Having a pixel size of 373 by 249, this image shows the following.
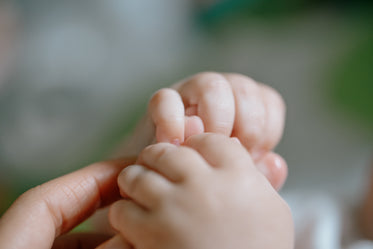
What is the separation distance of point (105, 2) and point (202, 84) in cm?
77

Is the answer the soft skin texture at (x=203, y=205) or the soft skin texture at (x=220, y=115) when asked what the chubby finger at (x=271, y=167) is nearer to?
the soft skin texture at (x=220, y=115)

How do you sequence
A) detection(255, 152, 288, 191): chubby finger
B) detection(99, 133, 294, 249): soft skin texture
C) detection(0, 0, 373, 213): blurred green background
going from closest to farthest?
detection(99, 133, 294, 249): soft skin texture < detection(255, 152, 288, 191): chubby finger < detection(0, 0, 373, 213): blurred green background

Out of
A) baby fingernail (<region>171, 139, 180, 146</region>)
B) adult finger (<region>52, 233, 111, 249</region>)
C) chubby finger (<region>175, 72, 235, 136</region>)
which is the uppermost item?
chubby finger (<region>175, 72, 235, 136</region>)

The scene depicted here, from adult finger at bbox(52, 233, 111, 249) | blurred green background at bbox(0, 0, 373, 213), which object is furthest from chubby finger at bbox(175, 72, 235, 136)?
blurred green background at bbox(0, 0, 373, 213)

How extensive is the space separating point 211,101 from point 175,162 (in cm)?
14

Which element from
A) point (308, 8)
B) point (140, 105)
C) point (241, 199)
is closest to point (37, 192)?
point (241, 199)

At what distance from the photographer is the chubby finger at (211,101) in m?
0.43

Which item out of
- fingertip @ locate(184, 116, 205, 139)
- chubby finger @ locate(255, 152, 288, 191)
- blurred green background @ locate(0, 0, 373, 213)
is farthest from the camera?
blurred green background @ locate(0, 0, 373, 213)

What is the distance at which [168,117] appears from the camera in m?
0.39

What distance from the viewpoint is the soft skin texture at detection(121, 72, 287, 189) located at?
1.31ft

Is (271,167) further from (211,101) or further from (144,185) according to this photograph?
(144,185)

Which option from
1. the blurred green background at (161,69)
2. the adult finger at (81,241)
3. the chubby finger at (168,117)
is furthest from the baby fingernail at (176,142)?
the blurred green background at (161,69)

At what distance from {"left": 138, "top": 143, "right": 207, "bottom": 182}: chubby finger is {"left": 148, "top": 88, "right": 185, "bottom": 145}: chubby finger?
47 millimetres

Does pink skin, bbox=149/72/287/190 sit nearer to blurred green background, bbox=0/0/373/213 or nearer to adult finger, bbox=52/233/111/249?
adult finger, bbox=52/233/111/249
